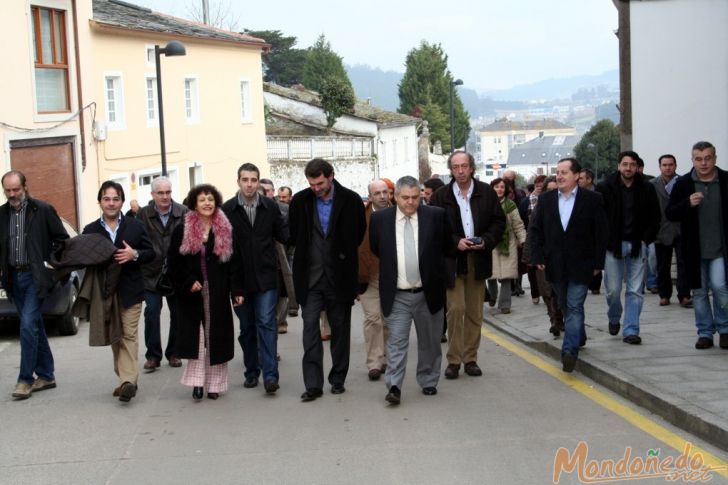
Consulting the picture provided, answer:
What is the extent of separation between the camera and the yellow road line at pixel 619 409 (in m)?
6.80

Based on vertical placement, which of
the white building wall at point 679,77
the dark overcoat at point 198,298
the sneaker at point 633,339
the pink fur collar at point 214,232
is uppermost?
the white building wall at point 679,77

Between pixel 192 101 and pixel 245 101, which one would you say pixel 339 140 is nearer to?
pixel 245 101

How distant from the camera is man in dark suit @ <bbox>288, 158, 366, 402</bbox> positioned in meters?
8.97

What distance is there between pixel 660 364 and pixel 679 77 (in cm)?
839

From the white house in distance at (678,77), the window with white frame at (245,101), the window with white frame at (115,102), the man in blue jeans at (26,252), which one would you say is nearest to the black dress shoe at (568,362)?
the man in blue jeans at (26,252)

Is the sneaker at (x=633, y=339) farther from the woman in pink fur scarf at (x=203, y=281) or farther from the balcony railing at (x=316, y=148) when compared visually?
the balcony railing at (x=316, y=148)

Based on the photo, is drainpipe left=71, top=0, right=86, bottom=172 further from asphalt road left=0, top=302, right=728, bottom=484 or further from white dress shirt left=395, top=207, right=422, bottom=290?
white dress shirt left=395, top=207, right=422, bottom=290

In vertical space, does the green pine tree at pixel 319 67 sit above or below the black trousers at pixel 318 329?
above

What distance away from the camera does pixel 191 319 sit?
9.06 m

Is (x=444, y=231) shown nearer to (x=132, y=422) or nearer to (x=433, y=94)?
(x=132, y=422)

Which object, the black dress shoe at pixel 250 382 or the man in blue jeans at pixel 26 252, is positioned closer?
the man in blue jeans at pixel 26 252

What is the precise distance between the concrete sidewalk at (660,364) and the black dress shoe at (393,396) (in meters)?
1.89

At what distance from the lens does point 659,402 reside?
8023mm

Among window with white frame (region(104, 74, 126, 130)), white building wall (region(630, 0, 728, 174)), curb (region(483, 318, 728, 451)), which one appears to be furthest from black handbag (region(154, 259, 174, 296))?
window with white frame (region(104, 74, 126, 130))
